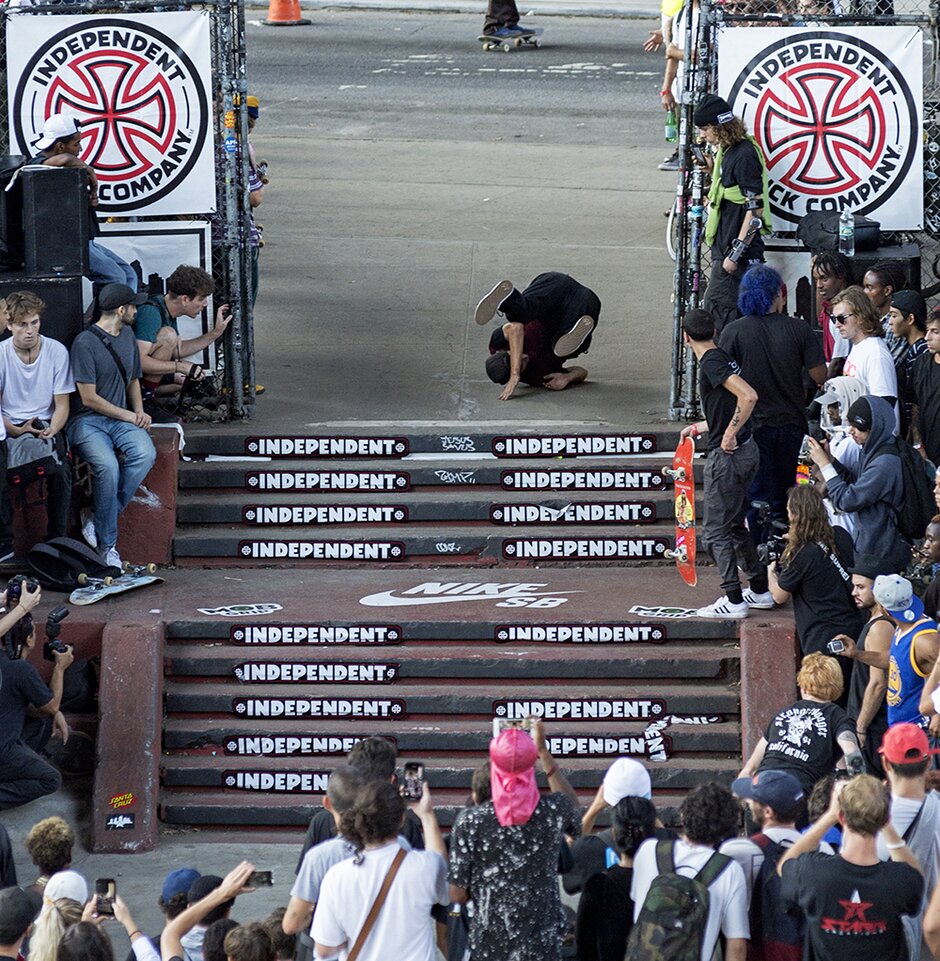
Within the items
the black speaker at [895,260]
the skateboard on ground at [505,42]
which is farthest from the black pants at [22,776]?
the skateboard on ground at [505,42]

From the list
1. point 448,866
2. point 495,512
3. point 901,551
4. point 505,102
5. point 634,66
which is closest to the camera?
point 448,866

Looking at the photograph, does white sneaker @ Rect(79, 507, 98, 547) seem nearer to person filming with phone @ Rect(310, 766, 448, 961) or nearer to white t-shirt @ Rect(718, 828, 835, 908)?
person filming with phone @ Rect(310, 766, 448, 961)

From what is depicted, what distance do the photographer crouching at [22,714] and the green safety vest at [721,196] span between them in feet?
18.3

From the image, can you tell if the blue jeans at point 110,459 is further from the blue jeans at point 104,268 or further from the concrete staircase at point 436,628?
the blue jeans at point 104,268

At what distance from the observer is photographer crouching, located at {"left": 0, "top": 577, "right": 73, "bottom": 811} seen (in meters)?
10.4

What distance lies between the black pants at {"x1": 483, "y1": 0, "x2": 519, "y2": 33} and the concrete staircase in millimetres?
15665

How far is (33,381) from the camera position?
39.5ft

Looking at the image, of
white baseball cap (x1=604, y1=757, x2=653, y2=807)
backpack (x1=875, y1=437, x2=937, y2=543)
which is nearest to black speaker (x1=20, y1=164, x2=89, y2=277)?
backpack (x1=875, y1=437, x2=937, y2=543)

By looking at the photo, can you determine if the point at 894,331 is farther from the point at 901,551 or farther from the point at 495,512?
the point at 495,512

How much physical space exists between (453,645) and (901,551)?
9.32 ft

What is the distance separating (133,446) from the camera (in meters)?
12.4

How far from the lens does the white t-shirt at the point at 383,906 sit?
23.6 ft

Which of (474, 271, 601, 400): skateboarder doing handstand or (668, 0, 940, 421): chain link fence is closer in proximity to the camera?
(668, 0, 940, 421): chain link fence

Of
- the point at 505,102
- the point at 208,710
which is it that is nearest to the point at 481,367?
the point at 208,710
